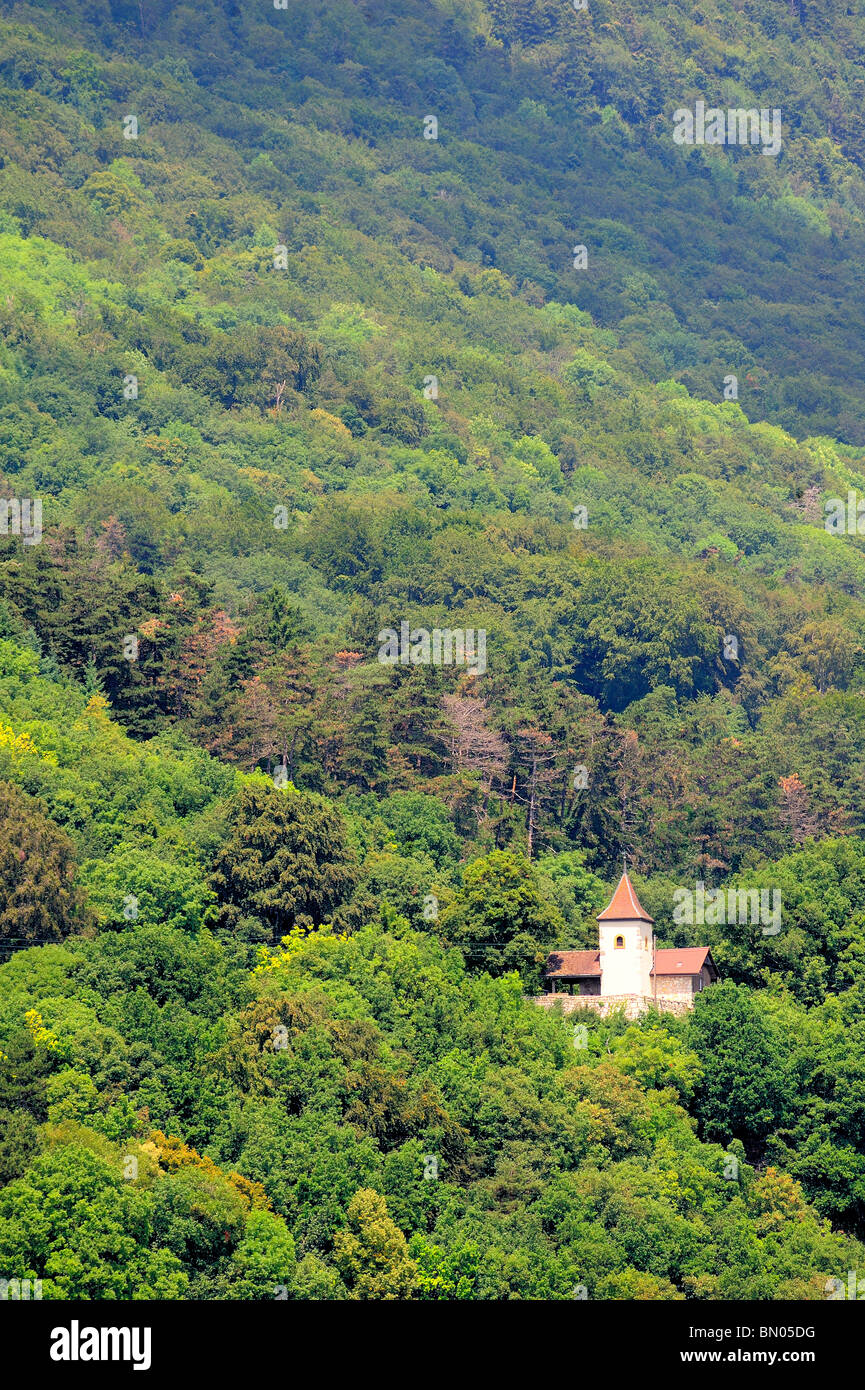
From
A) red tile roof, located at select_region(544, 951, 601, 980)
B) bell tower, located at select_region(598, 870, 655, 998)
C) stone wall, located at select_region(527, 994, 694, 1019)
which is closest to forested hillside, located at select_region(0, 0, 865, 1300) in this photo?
stone wall, located at select_region(527, 994, 694, 1019)

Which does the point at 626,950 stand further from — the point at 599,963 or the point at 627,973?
the point at 599,963

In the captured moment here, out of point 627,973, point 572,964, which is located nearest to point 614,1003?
point 627,973

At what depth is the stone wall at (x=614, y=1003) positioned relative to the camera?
2468 inches

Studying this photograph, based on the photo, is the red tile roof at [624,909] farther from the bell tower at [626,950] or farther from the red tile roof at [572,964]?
the red tile roof at [572,964]

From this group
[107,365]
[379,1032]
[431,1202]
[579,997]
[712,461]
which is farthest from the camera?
[712,461]

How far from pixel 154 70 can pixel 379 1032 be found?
140340mm

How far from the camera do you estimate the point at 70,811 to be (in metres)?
66.0

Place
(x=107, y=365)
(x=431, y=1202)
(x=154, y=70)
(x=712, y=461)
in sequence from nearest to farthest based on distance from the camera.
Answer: (x=431, y=1202)
(x=107, y=365)
(x=712, y=461)
(x=154, y=70)

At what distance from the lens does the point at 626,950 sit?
2510 inches

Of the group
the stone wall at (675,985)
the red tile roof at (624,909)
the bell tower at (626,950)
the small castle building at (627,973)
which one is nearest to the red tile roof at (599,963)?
the small castle building at (627,973)

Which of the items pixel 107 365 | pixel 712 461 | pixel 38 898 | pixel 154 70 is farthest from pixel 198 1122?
pixel 154 70

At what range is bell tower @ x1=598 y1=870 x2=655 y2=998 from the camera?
6344cm

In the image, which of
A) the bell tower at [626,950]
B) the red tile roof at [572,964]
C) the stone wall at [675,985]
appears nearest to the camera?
the bell tower at [626,950]

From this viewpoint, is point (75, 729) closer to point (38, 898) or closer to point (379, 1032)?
point (38, 898)
